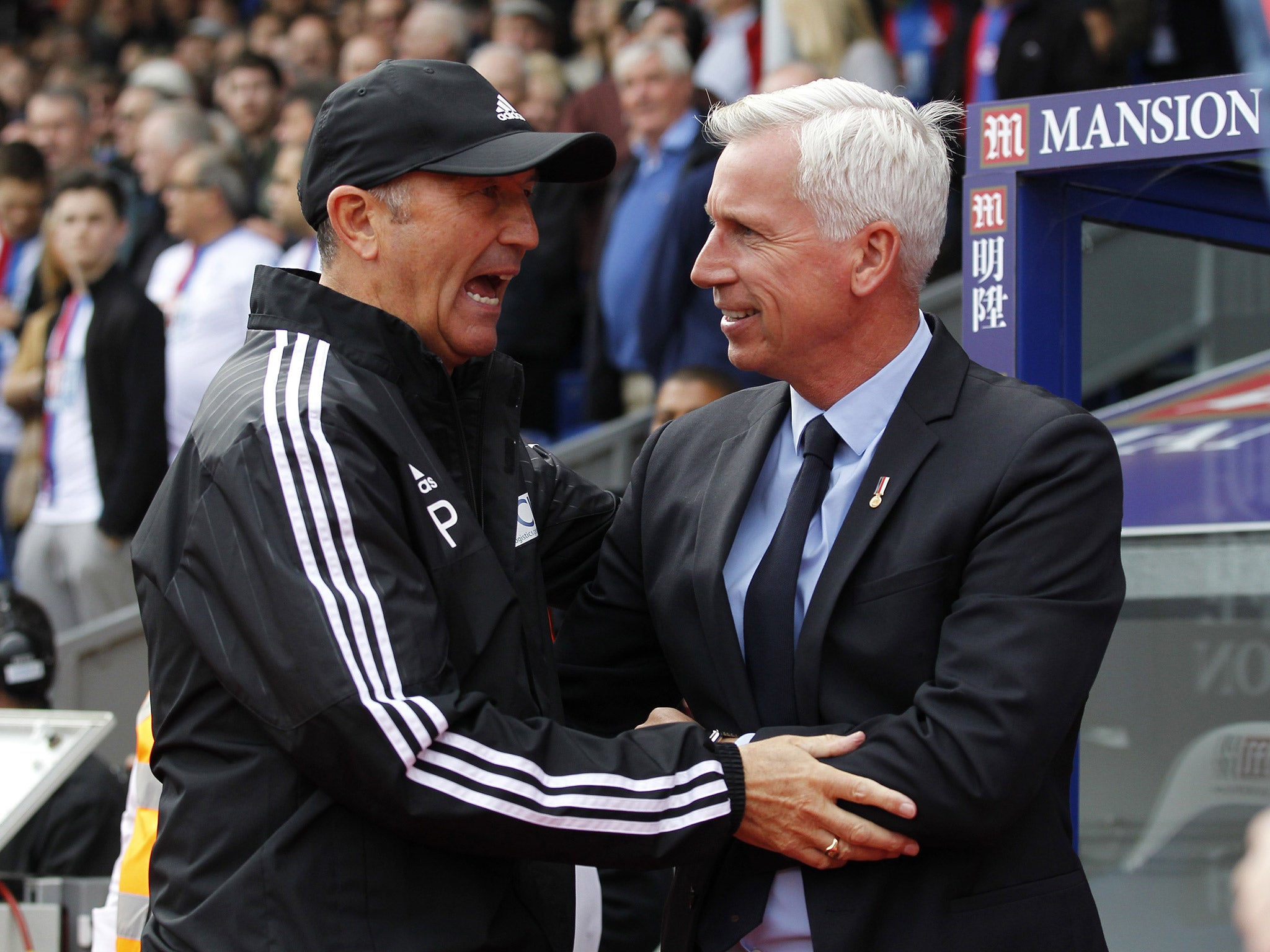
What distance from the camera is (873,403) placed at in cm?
223

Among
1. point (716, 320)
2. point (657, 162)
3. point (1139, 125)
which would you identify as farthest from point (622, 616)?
point (657, 162)

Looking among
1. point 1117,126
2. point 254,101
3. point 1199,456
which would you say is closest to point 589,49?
point 254,101

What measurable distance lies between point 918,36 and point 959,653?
570cm

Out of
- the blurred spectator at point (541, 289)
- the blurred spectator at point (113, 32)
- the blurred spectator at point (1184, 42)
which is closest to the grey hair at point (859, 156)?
the blurred spectator at point (541, 289)

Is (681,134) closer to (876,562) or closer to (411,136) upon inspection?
(411,136)

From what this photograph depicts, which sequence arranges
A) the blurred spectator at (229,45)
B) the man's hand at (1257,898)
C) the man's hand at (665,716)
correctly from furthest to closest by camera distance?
the blurred spectator at (229,45)
the man's hand at (665,716)
the man's hand at (1257,898)

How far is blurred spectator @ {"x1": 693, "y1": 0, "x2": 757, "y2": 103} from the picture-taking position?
6.80 meters

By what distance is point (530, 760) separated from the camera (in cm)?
196

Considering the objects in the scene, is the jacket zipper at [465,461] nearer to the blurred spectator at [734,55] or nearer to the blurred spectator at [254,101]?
the blurred spectator at [734,55]

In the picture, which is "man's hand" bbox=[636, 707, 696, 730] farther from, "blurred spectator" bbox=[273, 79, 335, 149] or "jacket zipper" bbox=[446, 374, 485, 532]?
"blurred spectator" bbox=[273, 79, 335, 149]

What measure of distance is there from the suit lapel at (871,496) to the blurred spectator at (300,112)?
16.5 feet

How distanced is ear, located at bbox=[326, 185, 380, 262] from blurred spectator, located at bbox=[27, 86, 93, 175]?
6989 mm

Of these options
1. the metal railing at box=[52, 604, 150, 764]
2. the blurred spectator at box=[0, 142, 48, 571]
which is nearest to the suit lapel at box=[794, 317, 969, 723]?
the metal railing at box=[52, 604, 150, 764]

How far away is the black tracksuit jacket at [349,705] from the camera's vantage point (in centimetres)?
191
